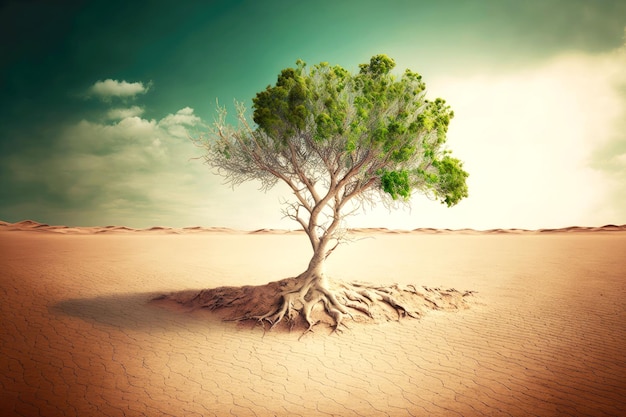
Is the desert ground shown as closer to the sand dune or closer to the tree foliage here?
the tree foliage

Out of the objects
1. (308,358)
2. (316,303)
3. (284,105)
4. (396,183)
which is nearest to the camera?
(308,358)

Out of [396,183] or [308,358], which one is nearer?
[308,358]

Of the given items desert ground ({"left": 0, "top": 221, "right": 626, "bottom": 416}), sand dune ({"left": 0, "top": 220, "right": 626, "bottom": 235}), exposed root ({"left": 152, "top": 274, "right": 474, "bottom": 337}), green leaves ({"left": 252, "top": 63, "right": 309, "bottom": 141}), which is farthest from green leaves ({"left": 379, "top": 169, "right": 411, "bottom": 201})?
sand dune ({"left": 0, "top": 220, "right": 626, "bottom": 235})

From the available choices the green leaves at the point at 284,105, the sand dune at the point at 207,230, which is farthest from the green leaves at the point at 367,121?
the sand dune at the point at 207,230

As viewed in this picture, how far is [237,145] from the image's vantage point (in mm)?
14266

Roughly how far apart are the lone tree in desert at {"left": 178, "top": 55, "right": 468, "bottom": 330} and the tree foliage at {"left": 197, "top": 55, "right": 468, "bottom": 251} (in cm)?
4

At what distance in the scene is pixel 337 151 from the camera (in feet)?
43.2

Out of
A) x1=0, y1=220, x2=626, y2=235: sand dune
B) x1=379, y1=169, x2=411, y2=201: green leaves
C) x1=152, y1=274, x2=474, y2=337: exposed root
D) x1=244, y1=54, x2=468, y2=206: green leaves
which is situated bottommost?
x1=152, y1=274, x2=474, y2=337: exposed root

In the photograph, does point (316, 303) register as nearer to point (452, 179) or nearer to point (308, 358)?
point (308, 358)

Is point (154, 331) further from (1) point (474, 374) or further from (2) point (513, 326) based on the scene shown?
(2) point (513, 326)

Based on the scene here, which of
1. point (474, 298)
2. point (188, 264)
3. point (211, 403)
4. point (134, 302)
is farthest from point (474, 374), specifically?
point (188, 264)

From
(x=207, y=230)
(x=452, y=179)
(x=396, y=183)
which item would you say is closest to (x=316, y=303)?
(x=396, y=183)

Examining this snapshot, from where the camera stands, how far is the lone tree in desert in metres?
12.3

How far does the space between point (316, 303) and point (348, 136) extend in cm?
667
